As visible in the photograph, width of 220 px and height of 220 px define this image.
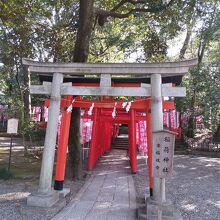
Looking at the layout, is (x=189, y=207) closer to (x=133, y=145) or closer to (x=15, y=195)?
(x=15, y=195)

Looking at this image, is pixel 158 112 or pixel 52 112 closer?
pixel 158 112

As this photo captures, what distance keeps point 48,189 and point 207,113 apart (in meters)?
14.9

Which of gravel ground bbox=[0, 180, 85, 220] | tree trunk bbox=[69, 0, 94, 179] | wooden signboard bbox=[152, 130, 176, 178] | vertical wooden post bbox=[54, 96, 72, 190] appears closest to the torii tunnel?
vertical wooden post bbox=[54, 96, 72, 190]

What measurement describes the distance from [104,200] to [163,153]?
362 cm

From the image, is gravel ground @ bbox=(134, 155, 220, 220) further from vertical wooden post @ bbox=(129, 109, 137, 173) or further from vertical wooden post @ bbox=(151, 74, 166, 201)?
vertical wooden post @ bbox=(151, 74, 166, 201)

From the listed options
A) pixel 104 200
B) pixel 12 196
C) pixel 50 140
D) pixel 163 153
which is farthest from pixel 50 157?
pixel 163 153

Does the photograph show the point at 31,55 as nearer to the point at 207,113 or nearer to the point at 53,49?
the point at 53,49

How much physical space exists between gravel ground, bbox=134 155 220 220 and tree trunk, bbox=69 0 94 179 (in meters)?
2.53

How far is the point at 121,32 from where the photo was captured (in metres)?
22.2

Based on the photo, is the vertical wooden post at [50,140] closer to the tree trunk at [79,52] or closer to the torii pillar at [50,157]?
the torii pillar at [50,157]

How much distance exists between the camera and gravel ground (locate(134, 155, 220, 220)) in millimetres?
8828

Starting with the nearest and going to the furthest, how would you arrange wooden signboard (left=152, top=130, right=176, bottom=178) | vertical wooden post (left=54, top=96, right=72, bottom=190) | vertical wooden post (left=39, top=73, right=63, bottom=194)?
wooden signboard (left=152, top=130, right=176, bottom=178)
vertical wooden post (left=39, top=73, right=63, bottom=194)
vertical wooden post (left=54, top=96, right=72, bottom=190)

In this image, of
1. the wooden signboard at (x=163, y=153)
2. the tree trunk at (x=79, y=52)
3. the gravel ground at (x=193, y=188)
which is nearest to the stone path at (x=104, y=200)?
the gravel ground at (x=193, y=188)

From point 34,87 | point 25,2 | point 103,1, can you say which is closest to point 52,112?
point 34,87
